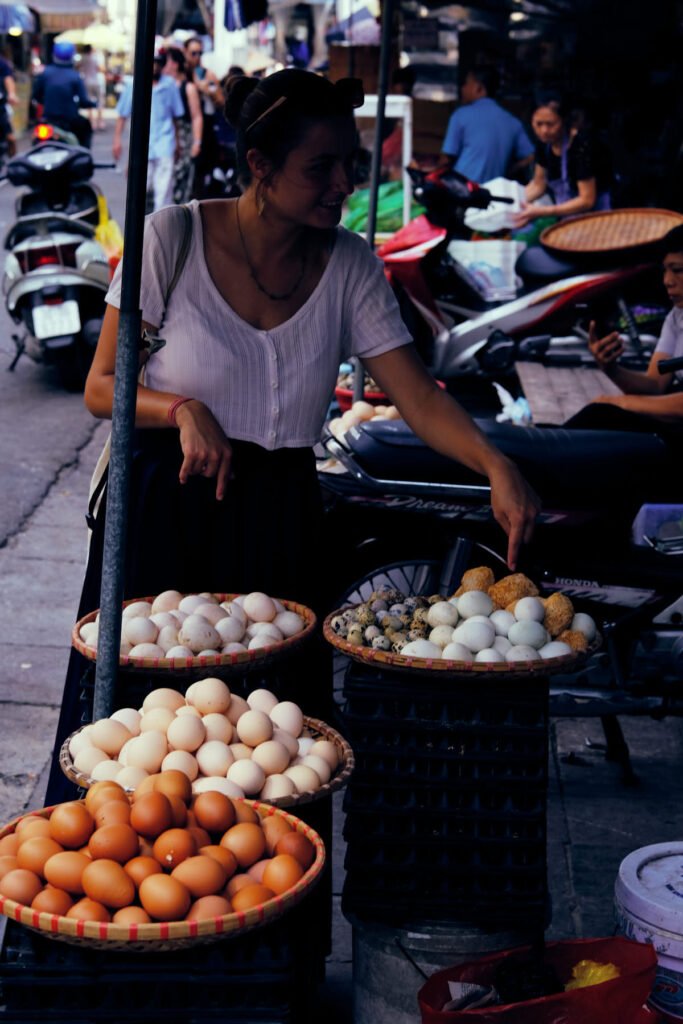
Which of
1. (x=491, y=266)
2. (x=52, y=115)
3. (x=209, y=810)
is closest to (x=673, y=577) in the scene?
(x=209, y=810)

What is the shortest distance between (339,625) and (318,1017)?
2.91 ft

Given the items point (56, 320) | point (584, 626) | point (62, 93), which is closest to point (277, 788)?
point (584, 626)

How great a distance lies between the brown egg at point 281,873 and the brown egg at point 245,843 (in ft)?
0.11

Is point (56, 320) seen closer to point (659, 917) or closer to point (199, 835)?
point (659, 917)

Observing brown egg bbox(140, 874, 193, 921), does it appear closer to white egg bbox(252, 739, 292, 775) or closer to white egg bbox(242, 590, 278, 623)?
white egg bbox(252, 739, 292, 775)

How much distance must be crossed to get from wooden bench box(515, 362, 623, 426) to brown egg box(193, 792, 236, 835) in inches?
162

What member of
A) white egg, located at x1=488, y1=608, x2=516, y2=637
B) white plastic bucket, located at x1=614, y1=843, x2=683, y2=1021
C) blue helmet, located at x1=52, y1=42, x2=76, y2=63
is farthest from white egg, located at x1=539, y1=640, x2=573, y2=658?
blue helmet, located at x1=52, y1=42, x2=76, y2=63

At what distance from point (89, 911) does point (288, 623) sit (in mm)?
990

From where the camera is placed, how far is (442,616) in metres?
2.98

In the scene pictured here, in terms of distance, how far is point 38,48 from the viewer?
4584 centimetres

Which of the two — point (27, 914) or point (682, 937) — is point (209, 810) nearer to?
point (27, 914)

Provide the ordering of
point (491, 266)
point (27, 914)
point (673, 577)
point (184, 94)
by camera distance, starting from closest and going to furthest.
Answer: point (27, 914) < point (673, 577) < point (491, 266) < point (184, 94)

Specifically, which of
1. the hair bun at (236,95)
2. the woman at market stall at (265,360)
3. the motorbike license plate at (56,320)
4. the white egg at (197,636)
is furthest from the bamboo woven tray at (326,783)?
the motorbike license plate at (56,320)

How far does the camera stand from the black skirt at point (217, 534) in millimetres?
3023
